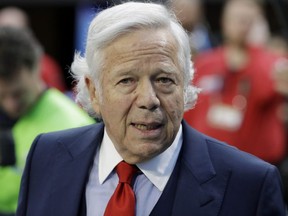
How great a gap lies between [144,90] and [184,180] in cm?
37

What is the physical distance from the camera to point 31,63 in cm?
518

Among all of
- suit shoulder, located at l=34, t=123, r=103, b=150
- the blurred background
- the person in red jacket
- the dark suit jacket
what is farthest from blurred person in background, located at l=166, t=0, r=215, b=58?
the dark suit jacket

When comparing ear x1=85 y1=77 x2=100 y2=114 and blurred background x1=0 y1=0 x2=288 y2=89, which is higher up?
ear x1=85 y1=77 x2=100 y2=114

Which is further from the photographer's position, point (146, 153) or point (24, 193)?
point (24, 193)

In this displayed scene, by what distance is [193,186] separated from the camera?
11.2 ft

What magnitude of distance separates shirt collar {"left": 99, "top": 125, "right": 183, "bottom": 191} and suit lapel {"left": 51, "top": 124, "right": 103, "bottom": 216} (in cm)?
7

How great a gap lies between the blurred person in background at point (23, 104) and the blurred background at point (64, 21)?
519 centimetres

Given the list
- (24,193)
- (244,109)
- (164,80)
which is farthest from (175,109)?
(244,109)

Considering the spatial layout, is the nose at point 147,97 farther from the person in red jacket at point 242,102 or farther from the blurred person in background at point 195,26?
the person in red jacket at point 242,102

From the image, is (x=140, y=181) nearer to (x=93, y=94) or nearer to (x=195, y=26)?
(x=93, y=94)

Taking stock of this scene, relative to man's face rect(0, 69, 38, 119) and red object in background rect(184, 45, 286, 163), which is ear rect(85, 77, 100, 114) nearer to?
man's face rect(0, 69, 38, 119)

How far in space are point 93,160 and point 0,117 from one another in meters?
1.62

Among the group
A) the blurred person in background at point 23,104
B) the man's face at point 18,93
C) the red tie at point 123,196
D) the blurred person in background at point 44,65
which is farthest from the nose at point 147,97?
the blurred person in background at point 44,65

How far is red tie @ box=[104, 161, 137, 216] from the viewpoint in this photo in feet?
11.1
